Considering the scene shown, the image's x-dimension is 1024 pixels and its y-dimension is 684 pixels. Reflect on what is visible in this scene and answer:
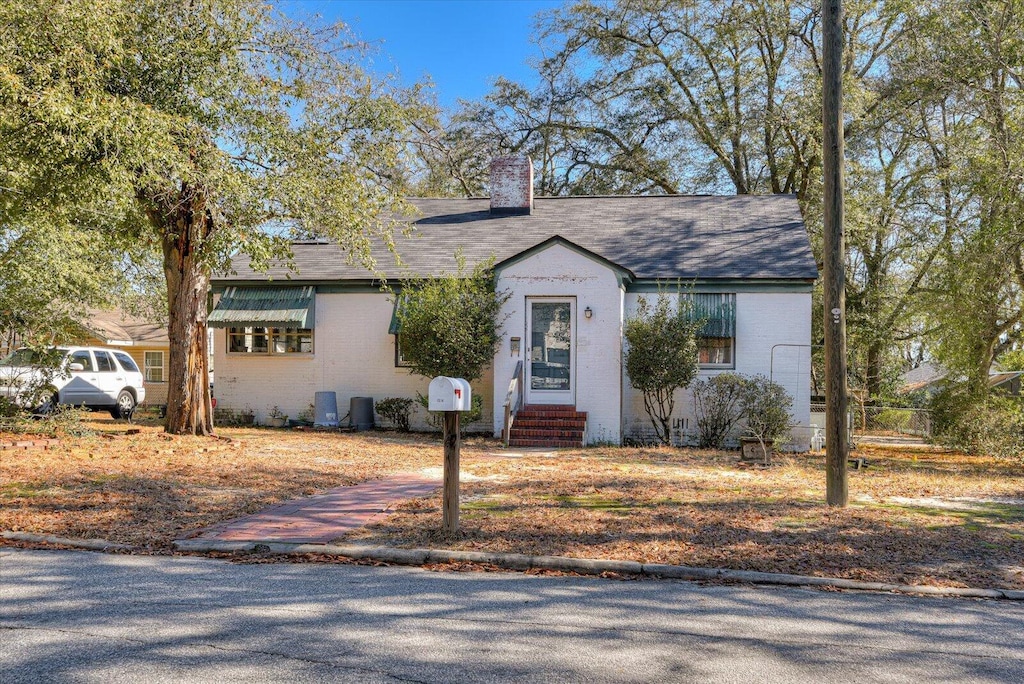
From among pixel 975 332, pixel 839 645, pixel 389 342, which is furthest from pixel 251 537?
pixel 975 332

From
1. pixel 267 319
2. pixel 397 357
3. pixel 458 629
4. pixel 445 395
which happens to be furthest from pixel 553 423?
pixel 458 629

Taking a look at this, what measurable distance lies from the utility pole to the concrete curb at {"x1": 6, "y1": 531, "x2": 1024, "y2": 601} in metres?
2.85

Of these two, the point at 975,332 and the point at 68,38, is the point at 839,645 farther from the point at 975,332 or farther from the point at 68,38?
the point at 975,332

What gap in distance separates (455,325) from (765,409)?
20.8ft

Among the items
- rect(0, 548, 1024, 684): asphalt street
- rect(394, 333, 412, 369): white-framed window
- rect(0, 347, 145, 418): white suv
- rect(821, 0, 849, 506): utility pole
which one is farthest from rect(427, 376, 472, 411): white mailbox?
rect(0, 347, 145, 418): white suv

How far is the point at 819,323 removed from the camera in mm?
23844

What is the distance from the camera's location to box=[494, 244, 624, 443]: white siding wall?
16.3 meters

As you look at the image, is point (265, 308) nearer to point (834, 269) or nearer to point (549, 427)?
point (549, 427)

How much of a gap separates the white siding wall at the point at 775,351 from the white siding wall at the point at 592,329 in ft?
2.92

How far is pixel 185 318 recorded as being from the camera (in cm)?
1451

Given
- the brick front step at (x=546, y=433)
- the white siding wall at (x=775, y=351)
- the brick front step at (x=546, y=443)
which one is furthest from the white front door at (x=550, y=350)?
the white siding wall at (x=775, y=351)

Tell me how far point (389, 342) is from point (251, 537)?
39.5 ft

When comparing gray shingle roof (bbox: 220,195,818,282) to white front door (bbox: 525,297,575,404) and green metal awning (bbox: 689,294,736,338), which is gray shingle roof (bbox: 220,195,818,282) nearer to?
green metal awning (bbox: 689,294,736,338)

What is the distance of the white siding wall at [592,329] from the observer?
16328mm
